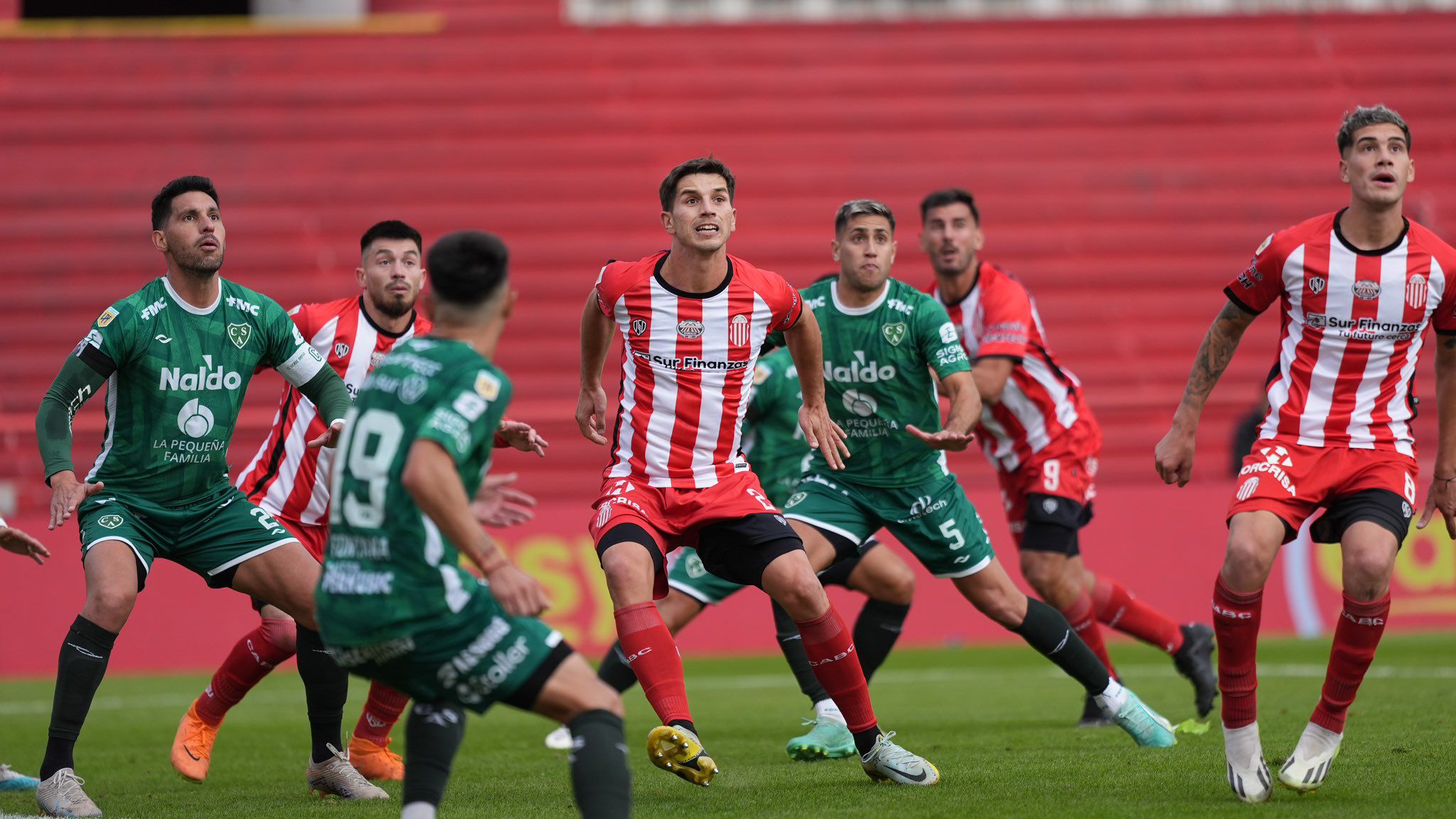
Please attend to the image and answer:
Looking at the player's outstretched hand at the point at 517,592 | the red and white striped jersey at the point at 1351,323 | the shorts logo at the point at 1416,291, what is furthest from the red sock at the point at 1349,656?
the player's outstretched hand at the point at 517,592

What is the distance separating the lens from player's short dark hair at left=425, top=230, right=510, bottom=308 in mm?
4336

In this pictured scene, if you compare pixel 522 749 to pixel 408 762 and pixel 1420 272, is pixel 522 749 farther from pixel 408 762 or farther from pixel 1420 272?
pixel 1420 272

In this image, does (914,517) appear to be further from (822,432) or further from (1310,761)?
(1310,761)

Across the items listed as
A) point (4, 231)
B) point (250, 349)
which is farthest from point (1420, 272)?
point (4, 231)

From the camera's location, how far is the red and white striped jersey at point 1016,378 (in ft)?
27.6

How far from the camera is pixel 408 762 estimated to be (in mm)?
4555

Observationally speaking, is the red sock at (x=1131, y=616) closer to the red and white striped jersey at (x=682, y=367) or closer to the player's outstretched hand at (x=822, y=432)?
the player's outstretched hand at (x=822, y=432)

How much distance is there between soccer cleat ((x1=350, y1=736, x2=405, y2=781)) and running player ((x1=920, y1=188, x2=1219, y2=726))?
349 cm

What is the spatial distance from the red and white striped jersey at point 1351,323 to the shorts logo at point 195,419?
412 cm

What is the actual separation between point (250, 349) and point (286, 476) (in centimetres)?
95

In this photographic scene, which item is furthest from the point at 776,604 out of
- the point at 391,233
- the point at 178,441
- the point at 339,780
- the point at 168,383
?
the point at 168,383

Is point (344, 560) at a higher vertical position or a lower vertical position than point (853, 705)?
higher

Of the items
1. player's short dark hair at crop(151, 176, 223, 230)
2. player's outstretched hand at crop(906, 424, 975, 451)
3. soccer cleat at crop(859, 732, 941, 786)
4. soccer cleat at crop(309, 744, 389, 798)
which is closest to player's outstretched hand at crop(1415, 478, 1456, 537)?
player's outstretched hand at crop(906, 424, 975, 451)

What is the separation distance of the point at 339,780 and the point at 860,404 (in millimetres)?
2872
